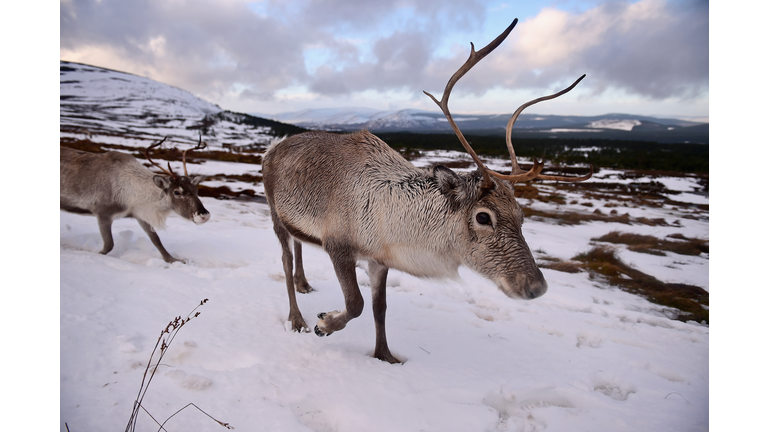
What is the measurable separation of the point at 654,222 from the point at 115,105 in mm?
10386

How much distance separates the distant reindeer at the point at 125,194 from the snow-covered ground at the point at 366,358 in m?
0.66

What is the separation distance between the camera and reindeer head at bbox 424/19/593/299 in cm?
185

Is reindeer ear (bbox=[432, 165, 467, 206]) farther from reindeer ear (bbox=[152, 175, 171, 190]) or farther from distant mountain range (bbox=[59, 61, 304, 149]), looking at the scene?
reindeer ear (bbox=[152, 175, 171, 190])

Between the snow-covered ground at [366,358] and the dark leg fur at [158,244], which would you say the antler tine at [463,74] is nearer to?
the snow-covered ground at [366,358]

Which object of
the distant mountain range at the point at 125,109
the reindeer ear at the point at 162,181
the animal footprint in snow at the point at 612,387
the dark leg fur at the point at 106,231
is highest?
the distant mountain range at the point at 125,109

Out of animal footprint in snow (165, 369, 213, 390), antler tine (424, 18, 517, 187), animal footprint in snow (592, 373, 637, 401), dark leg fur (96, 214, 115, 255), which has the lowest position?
animal footprint in snow (592, 373, 637, 401)

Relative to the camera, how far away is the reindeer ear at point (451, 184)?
200 centimetres

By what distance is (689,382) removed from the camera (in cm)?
238

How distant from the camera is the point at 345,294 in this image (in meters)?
2.27

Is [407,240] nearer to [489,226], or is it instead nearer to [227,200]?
[489,226]

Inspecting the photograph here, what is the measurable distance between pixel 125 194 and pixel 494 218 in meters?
4.74

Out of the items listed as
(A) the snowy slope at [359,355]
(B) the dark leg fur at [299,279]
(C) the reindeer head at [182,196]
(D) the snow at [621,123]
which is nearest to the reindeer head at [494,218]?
(A) the snowy slope at [359,355]

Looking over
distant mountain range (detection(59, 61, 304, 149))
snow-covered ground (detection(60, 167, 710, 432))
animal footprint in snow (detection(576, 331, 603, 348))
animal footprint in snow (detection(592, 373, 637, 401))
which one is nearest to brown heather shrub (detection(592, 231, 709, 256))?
snow-covered ground (detection(60, 167, 710, 432))
